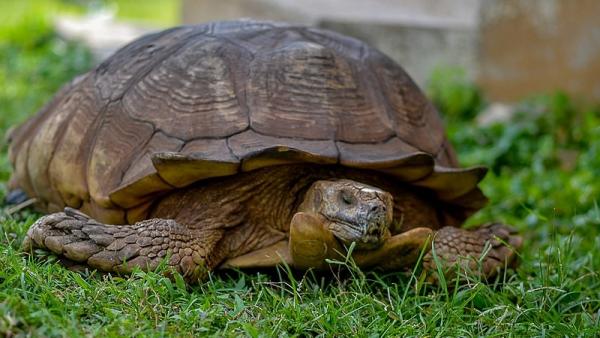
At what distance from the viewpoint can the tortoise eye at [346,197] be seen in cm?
314

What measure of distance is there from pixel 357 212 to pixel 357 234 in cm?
7

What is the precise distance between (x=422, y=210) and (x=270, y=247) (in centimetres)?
72

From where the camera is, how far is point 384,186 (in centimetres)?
360

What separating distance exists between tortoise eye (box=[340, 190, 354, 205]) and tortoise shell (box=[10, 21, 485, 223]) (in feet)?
0.63

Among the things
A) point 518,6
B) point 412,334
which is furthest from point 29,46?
point 412,334

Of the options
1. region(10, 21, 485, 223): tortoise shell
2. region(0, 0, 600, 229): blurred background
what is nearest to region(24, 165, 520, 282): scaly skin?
region(10, 21, 485, 223): tortoise shell

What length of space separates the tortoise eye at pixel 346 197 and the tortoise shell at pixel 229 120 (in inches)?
7.6

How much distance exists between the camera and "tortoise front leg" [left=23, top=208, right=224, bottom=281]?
3.09 m

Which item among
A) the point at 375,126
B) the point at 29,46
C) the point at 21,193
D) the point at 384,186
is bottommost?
the point at 29,46

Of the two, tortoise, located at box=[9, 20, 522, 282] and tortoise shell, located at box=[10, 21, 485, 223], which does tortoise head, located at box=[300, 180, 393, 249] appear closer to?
tortoise, located at box=[9, 20, 522, 282]

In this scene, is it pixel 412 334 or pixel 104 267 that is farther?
pixel 104 267

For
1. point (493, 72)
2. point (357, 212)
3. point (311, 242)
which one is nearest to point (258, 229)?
point (311, 242)

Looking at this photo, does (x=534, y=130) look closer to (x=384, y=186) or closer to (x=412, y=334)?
(x=384, y=186)

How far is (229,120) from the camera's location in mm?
3428
